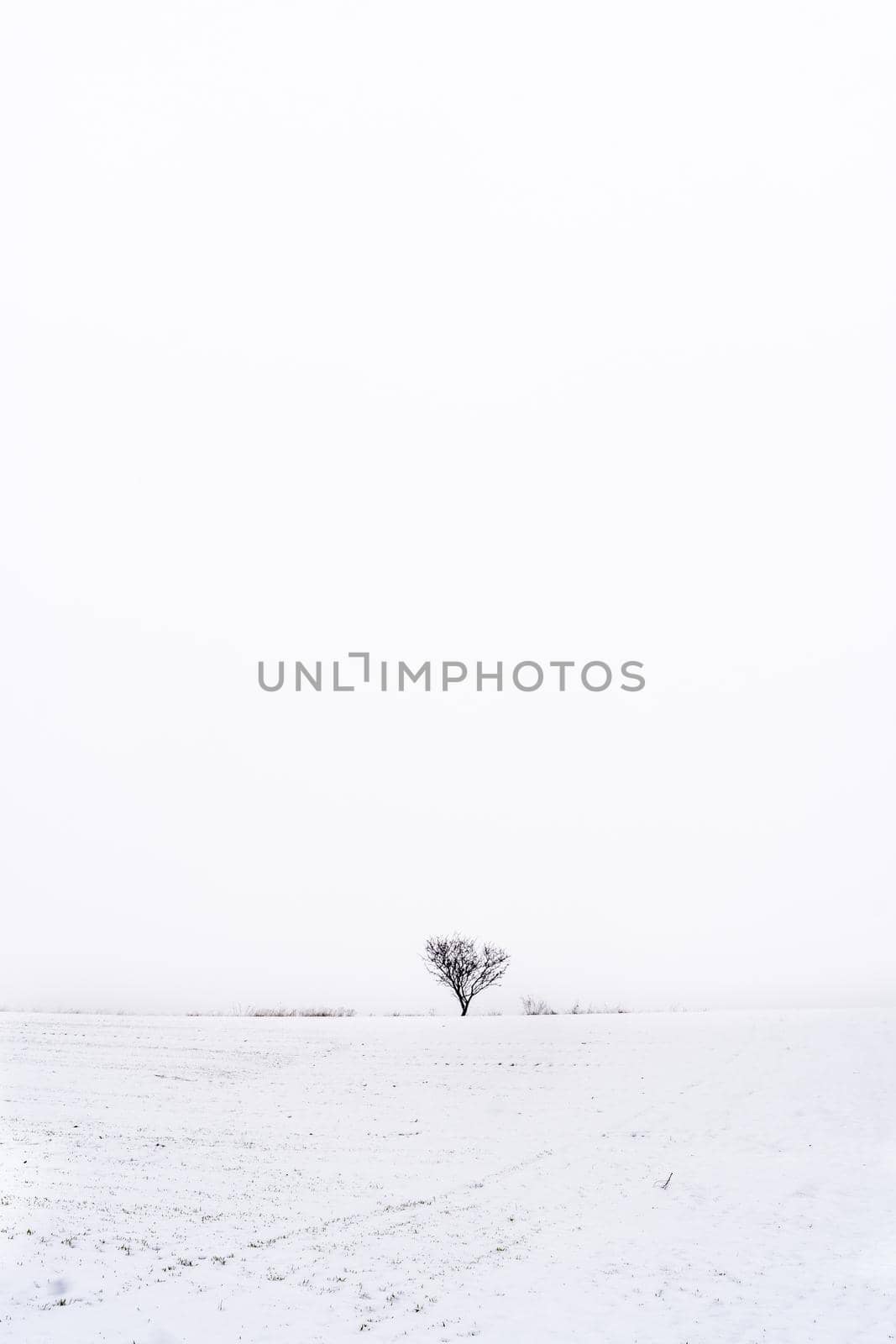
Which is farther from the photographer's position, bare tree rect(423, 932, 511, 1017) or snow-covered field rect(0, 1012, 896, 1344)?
bare tree rect(423, 932, 511, 1017)

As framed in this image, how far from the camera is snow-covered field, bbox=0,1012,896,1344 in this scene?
Answer: 53.5 ft

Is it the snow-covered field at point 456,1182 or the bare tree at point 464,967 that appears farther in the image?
the bare tree at point 464,967

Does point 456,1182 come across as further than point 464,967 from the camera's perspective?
No

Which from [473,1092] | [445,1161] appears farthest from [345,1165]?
[473,1092]

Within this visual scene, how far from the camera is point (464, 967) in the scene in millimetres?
57188

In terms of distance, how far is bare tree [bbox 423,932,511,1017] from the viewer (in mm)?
57156

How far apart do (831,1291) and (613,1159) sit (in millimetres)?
9932

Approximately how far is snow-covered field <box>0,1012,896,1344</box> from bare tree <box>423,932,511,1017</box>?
478 inches

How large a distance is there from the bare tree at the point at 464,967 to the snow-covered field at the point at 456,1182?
39.9 feet

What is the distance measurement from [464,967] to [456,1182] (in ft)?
105

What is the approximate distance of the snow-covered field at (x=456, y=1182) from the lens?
16312 millimetres

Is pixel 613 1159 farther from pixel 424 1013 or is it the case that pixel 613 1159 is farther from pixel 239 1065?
pixel 424 1013

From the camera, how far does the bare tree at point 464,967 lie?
57.2 meters

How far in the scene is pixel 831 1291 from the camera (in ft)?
59.0
